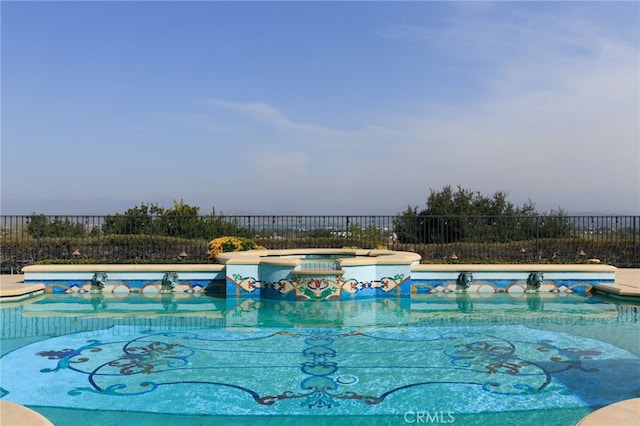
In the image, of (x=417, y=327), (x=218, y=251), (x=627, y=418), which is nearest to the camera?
(x=627, y=418)

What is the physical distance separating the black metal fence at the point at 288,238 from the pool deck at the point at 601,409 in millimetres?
1376

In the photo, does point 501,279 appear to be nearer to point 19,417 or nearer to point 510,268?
point 510,268

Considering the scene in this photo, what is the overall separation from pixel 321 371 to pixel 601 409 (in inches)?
104

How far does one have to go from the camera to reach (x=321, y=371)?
17.0 feet

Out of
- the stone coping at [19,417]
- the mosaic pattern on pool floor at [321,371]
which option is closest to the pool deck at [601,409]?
the stone coping at [19,417]

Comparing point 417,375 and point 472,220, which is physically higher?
point 472,220

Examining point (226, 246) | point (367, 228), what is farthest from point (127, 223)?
point (367, 228)

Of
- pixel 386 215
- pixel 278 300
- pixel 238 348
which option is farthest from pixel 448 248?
Result: pixel 238 348

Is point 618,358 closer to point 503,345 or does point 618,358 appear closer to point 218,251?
point 503,345

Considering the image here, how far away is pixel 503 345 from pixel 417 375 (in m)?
1.72

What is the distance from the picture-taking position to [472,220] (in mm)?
17016

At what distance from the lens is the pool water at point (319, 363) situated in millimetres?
4156

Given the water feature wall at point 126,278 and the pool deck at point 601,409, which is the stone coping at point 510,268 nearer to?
the pool deck at point 601,409

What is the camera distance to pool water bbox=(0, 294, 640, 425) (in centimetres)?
416
